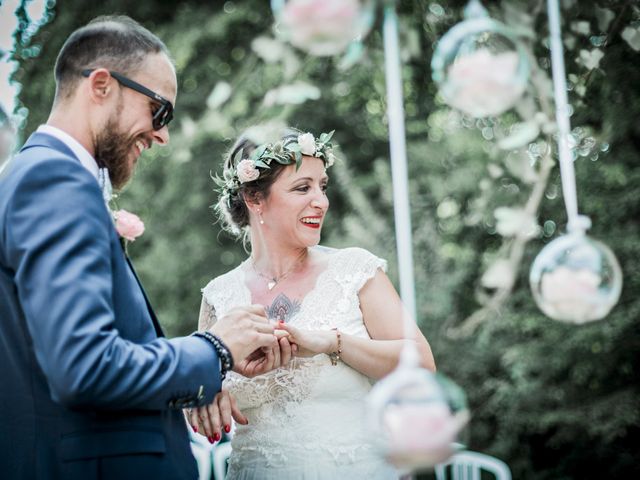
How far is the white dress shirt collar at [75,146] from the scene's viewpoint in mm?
1853

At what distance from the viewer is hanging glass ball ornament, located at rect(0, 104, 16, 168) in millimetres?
2688

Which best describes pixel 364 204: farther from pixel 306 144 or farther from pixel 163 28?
pixel 306 144

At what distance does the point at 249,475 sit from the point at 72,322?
4.34ft

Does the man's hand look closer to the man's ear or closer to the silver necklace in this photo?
the man's ear

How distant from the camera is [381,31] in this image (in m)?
4.04

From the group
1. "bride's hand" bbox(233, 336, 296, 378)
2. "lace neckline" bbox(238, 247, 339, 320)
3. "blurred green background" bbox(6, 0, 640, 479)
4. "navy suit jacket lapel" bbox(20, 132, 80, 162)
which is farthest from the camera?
"blurred green background" bbox(6, 0, 640, 479)

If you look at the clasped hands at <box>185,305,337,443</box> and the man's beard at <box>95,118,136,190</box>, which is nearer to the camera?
the man's beard at <box>95,118,136,190</box>

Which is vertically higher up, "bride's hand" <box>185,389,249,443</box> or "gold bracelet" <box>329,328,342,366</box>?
"gold bracelet" <box>329,328,342,366</box>

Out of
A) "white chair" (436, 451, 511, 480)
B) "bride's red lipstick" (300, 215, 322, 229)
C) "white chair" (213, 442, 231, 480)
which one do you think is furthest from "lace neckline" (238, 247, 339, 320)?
"white chair" (213, 442, 231, 480)

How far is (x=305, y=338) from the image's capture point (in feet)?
8.09

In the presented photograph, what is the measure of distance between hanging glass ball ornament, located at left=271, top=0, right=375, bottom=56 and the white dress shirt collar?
25.1 inches

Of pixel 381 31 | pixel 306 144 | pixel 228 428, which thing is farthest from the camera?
pixel 381 31

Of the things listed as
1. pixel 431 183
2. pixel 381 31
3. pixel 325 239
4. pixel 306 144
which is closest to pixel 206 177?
pixel 325 239

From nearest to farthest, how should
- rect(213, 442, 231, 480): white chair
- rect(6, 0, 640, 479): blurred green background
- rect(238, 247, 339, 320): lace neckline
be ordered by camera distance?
rect(238, 247, 339, 320): lace neckline, rect(6, 0, 640, 479): blurred green background, rect(213, 442, 231, 480): white chair
